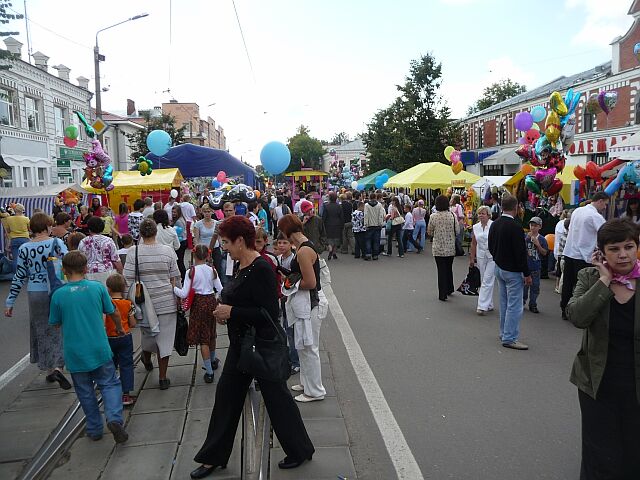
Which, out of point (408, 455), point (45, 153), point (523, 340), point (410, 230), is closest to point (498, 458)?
point (408, 455)

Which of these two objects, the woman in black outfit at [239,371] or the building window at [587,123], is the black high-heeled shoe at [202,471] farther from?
the building window at [587,123]

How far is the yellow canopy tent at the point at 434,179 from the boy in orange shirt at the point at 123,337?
14418 mm

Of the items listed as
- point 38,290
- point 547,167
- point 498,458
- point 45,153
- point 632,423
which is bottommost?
point 498,458

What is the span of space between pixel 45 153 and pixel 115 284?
2547 cm

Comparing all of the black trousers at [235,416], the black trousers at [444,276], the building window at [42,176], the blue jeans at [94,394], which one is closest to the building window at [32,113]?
the building window at [42,176]

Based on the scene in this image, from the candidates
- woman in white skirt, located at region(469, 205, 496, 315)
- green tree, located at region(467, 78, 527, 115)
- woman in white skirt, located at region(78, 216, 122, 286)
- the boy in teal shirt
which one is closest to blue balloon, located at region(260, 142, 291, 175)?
woman in white skirt, located at region(469, 205, 496, 315)

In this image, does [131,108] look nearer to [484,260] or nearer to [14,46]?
[14,46]

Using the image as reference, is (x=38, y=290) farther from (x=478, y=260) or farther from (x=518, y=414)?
(x=478, y=260)

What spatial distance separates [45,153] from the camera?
27172mm

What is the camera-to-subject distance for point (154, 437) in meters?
4.51

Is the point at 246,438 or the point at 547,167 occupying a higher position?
the point at 547,167

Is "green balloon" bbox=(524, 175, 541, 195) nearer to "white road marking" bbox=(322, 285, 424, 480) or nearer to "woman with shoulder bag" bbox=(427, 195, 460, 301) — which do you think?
"woman with shoulder bag" bbox=(427, 195, 460, 301)

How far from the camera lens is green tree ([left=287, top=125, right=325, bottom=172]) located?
300 feet

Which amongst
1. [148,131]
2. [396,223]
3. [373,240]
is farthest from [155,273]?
[148,131]
